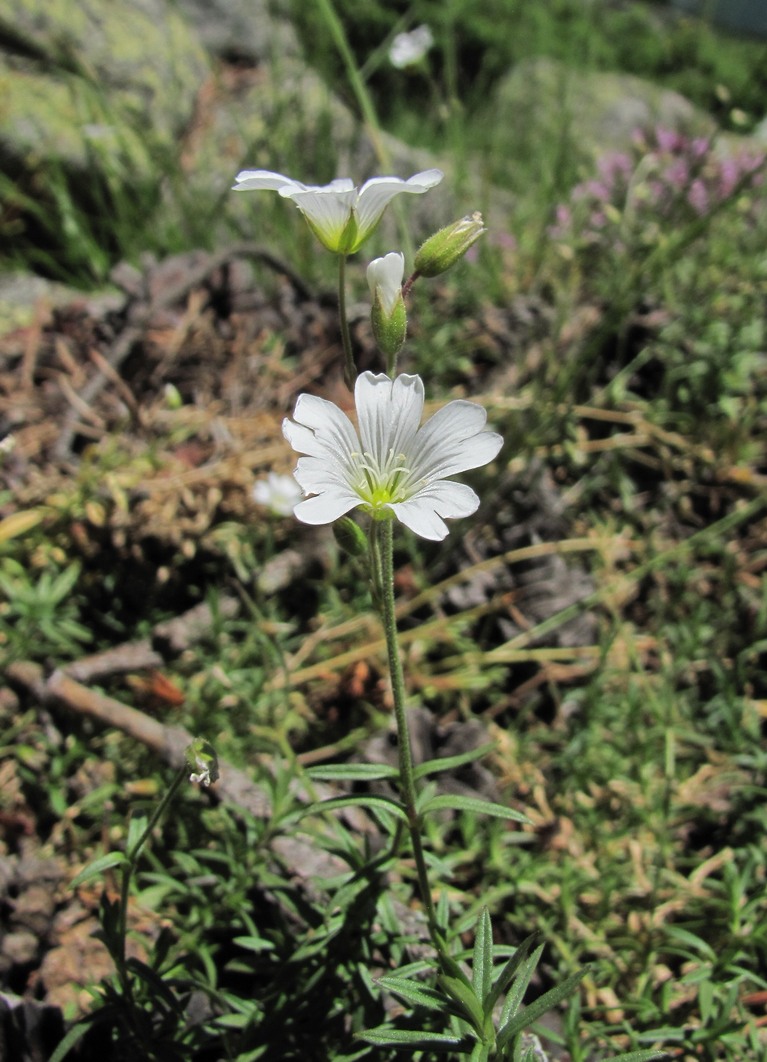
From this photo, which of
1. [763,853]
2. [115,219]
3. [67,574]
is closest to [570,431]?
[763,853]

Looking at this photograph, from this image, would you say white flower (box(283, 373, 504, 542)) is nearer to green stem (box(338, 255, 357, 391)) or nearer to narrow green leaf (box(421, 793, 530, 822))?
green stem (box(338, 255, 357, 391))

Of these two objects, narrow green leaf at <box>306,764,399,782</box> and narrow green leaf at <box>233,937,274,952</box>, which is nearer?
narrow green leaf at <box>306,764,399,782</box>

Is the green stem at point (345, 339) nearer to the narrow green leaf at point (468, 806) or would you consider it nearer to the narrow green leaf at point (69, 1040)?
the narrow green leaf at point (468, 806)

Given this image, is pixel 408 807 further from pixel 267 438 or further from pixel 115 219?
pixel 115 219

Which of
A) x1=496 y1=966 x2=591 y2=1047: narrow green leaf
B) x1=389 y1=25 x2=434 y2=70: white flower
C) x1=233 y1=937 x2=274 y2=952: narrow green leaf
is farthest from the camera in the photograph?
x1=389 y1=25 x2=434 y2=70: white flower

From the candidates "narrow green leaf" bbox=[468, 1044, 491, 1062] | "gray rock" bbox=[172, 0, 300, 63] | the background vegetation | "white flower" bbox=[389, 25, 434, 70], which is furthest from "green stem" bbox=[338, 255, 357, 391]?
"gray rock" bbox=[172, 0, 300, 63]
